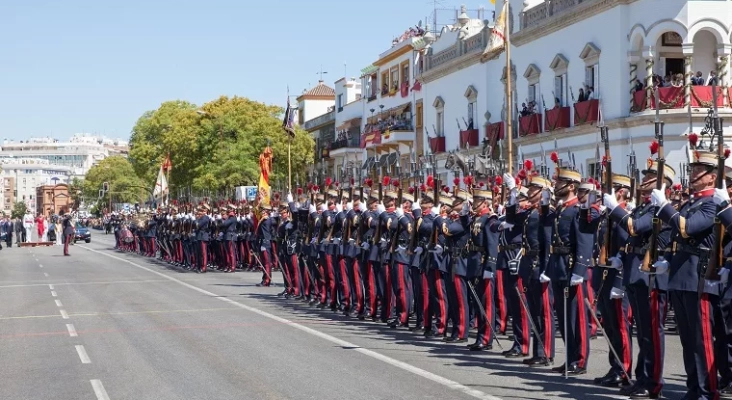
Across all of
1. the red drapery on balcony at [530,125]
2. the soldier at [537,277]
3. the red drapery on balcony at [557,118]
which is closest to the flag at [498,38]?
the red drapery on balcony at [557,118]

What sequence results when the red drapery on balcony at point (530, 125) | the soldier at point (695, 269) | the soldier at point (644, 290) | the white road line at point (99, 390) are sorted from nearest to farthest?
the soldier at point (695, 269) < the soldier at point (644, 290) < the white road line at point (99, 390) < the red drapery on balcony at point (530, 125)

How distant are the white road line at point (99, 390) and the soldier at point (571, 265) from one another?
4.33 meters

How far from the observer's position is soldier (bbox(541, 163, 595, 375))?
11.2 meters

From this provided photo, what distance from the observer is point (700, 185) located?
9062 mm

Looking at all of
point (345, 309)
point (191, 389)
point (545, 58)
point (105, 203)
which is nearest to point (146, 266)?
point (545, 58)

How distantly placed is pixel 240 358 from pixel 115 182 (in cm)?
11745

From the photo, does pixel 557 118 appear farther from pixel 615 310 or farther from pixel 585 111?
pixel 615 310

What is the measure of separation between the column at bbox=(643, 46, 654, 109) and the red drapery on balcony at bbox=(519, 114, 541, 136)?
23.2ft

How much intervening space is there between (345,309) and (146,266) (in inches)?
754

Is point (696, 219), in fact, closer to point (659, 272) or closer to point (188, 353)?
point (659, 272)

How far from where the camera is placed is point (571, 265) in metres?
11.2

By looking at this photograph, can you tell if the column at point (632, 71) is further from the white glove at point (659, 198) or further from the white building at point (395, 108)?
the white glove at point (659, 198)

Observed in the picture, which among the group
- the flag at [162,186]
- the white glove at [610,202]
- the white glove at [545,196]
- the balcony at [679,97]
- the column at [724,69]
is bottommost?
the white glove at [610,202]

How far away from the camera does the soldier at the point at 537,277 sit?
1188 centimetres
